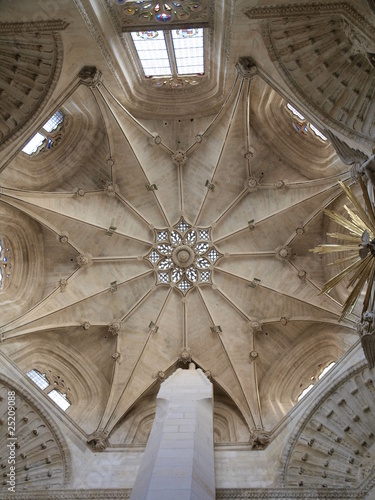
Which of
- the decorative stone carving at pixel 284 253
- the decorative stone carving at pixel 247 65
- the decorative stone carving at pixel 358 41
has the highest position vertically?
the decorative stone carving at pixel 247 65

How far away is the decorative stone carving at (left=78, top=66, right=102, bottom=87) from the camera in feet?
43.4

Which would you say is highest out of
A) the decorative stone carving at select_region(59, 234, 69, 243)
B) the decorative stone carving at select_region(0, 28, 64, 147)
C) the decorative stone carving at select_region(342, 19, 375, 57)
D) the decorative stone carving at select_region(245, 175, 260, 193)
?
the decorative stone carving at select_region(245, 175, 260, 193)

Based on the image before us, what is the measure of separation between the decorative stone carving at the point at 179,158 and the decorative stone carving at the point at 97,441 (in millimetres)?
9885

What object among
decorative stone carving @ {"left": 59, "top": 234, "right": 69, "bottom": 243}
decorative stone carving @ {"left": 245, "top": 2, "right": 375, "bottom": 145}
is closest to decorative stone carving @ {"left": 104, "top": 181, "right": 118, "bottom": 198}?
decorative stone carving @ {"left": 59, "top": 234, "right": 69, "bottom": 243}

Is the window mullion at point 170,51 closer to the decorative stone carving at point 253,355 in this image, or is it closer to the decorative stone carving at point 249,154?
the decorative stone carving at point 249,154

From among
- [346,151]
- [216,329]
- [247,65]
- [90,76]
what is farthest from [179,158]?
[346,151]

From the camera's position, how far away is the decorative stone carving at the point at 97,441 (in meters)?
14.0

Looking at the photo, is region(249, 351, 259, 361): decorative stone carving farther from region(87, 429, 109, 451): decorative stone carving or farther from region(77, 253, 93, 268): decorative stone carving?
region(77, 253, 93, 268): decorative stone carving

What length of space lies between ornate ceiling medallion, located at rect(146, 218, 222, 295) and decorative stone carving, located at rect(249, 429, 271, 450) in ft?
21.9

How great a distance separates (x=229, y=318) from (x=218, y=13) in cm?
1051

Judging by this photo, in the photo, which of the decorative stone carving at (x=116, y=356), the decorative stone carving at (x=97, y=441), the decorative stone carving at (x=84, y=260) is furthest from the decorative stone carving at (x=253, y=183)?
the decorative stone carving at (x=97, y=441)

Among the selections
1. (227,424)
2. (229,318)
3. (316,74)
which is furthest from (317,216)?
A: (227,424)

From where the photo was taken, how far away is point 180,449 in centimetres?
1013

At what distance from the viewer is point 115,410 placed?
1584cm
